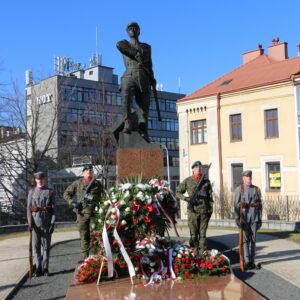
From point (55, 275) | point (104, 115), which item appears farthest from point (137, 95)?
point (104, 115)

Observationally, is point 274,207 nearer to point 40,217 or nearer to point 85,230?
point 85,230

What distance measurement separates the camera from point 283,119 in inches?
1236

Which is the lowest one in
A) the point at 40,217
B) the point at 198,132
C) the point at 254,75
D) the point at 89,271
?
the point at 89,271

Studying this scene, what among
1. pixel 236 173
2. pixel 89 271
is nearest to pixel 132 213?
pixel 89 271

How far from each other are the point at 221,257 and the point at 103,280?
6.73 feet

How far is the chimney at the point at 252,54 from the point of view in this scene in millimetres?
40719

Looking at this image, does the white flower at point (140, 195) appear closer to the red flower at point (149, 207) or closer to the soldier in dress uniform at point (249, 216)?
the red flower at point (149, 207)

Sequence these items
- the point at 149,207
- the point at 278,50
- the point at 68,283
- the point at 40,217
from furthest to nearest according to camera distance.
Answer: the point at 278,50, the point at 40,217, the point at 68,283, the point at 149,207

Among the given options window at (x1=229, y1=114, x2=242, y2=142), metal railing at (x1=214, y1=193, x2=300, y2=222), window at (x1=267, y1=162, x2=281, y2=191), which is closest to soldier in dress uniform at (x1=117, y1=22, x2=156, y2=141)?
metal railing at (x1=214, y1=193, x2=300, y2=222)

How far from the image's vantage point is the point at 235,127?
113 feet

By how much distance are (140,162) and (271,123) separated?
23802 millimetres

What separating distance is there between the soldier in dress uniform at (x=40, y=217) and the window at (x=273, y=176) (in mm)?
24929

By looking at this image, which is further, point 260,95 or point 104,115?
point 104,115

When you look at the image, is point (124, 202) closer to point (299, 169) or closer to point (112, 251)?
point (112, 251)
